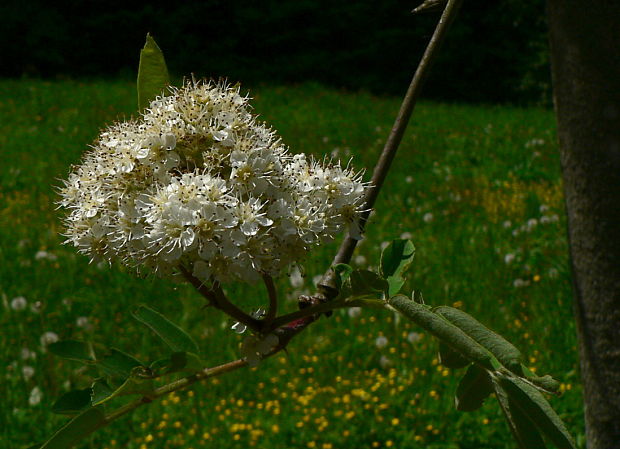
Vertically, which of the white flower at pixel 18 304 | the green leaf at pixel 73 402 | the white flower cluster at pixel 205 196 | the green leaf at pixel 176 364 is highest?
the white flower cluster at pixel 205 196

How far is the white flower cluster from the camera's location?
32.8 inches

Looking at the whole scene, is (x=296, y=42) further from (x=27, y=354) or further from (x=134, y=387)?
(x=134, y=387)

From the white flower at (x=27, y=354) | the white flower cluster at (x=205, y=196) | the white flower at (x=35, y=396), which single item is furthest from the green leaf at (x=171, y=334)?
the white flower at (x=27, y=354)

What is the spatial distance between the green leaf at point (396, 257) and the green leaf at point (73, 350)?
44 centimetres

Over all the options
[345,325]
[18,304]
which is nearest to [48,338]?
[18,304]

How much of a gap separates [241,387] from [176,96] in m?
2.28

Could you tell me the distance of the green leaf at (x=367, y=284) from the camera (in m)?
0.85

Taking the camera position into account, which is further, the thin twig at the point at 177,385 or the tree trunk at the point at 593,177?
the tree trunk at the point at 593,177

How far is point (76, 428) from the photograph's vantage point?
2.87ft

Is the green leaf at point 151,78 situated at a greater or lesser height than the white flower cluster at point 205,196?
greater

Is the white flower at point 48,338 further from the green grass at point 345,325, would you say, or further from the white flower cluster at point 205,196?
the white flower cluster at point 205,196

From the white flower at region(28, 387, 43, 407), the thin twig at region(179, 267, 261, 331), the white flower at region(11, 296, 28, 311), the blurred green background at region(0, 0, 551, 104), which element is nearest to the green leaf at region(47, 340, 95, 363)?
the thin twig at region(179, 267, 261, 331)

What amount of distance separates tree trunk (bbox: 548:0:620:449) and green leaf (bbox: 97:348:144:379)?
3.57ft

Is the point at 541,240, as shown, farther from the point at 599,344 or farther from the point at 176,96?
the point at 176,96
